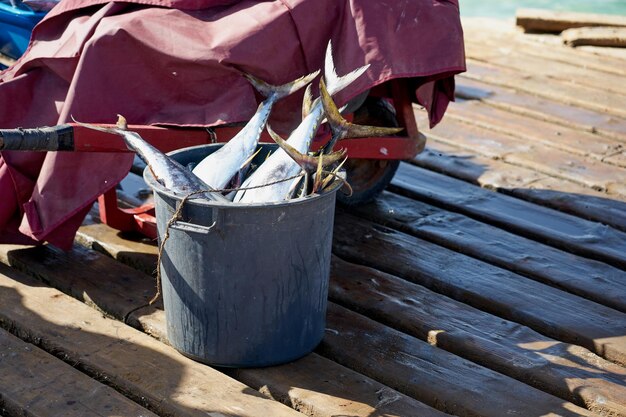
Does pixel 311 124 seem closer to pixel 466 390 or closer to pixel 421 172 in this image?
pixel 466 390

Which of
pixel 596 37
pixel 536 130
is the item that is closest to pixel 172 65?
pixel 536 130

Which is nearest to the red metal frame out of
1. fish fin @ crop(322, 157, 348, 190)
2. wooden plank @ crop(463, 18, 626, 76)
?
fish fin @ crop(322, 157, 348, 190)

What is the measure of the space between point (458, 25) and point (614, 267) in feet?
3.42

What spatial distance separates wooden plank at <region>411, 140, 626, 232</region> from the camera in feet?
13.5

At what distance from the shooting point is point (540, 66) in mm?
6277

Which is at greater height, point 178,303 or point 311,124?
point 311,124

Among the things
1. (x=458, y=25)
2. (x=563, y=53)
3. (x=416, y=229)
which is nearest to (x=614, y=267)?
(x=416, y=229)

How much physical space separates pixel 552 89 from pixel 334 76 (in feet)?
9.62

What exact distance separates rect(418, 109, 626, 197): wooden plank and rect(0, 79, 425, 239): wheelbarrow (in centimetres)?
86

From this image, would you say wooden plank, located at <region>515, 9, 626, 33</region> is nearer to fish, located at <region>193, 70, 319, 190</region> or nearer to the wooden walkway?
the wooden walkway

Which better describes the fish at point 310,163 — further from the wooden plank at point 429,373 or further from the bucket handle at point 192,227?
the wooden plank at point 429,373

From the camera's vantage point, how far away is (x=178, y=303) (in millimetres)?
2838

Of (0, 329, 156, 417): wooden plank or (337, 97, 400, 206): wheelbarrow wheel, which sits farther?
(337, 97, 400, 206): wheelbarrow wheel

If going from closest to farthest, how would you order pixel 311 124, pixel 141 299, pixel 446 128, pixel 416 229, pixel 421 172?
pixel 311 124 → pixel 141 299 → pixel 416 229 → pixel 421 172 → pixel 446 128
